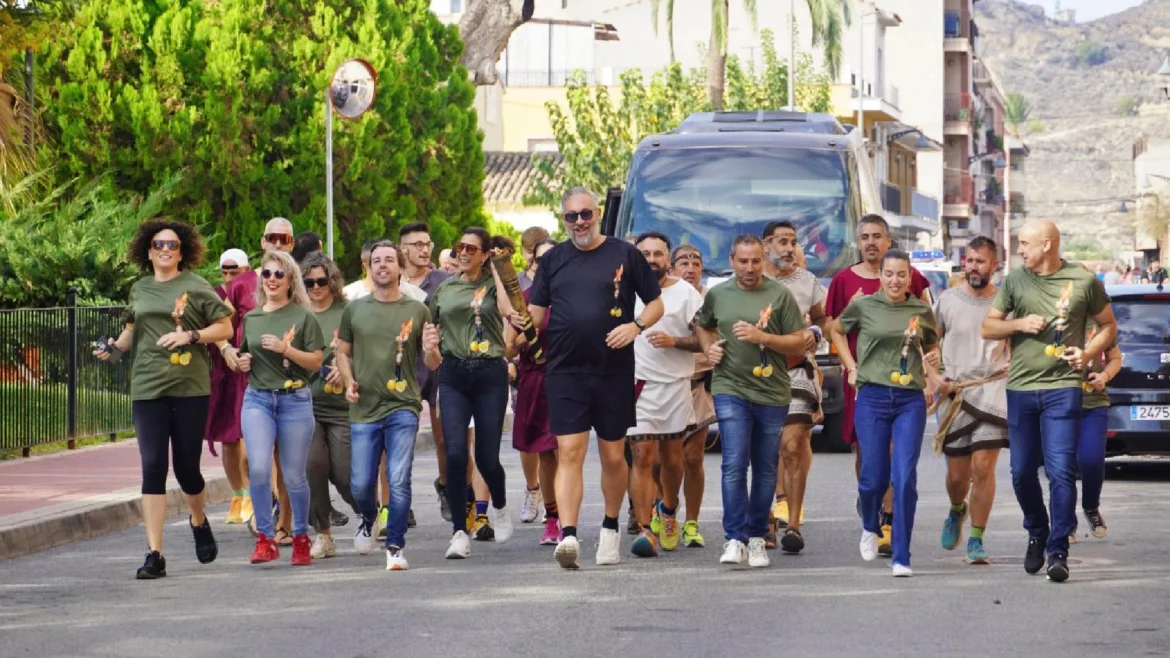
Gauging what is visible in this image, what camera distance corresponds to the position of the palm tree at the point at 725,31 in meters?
48.1

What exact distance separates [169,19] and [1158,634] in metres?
23.1

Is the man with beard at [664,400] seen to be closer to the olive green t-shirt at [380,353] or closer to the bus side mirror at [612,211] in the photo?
the olive green t-shirt at [380,353]

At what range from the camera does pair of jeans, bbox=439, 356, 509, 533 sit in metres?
11.9

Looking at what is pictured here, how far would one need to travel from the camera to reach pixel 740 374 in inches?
452

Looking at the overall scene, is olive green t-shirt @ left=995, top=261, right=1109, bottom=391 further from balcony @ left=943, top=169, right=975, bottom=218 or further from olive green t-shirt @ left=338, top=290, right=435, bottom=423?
balcony @ left=943, top=169, right=975, bottom=218

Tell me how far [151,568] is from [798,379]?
12.6 feet

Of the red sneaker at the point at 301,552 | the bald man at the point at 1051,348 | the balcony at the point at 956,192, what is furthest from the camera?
the balcony at the point at 956,192

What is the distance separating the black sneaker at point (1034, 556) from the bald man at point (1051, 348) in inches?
4.9

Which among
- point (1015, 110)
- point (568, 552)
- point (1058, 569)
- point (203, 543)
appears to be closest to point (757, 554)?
point (568, 552)

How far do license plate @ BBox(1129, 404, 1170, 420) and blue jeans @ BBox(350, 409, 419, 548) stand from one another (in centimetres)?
715

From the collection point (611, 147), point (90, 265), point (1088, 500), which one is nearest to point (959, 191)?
point (611, 147)

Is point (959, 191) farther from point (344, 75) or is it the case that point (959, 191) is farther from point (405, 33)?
point (344, 75)

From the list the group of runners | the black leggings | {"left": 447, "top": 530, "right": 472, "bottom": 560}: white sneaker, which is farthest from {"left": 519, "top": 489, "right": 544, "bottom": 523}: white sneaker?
the black leggings

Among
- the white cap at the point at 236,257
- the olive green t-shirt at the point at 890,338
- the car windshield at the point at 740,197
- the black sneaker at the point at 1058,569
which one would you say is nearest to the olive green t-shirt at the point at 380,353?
the olive green t-shirt at the point at 890,338
